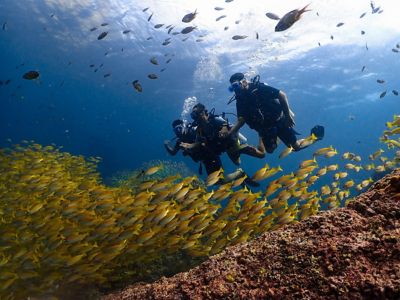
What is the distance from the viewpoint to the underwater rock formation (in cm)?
213

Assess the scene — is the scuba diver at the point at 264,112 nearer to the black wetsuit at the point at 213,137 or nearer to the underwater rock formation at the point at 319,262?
the black wetsuit at the point at 213,137

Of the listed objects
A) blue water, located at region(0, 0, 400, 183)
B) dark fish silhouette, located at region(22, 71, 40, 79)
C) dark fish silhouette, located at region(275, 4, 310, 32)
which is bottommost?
blue water, located at region(0, 0, 400, 183)

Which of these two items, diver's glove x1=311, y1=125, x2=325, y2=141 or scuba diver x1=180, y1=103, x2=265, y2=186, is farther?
diver's glove x1=311, y1=125, x2=325, y2=141

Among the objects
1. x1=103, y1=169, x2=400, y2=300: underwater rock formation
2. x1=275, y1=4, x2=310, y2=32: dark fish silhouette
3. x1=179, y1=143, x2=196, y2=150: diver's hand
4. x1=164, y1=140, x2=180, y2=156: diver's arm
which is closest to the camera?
x1=103, y1=169, x2=400, y2=300: underwater rock formation

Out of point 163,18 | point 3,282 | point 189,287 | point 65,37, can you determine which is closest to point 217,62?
point 163,18

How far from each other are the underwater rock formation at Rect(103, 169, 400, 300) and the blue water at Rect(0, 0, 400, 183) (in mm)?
19545

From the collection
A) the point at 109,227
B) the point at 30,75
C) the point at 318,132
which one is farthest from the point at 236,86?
the point at 30,75

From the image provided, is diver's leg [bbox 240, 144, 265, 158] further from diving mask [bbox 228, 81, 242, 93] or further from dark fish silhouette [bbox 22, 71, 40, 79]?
dark fish silhouette [bbox 22, 71, 40, 79]

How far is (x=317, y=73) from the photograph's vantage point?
35.5 m

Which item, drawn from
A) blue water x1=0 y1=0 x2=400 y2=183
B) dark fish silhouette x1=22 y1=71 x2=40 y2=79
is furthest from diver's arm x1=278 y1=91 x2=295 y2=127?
blue water x1=0 y1=0 x2=400 y2=183

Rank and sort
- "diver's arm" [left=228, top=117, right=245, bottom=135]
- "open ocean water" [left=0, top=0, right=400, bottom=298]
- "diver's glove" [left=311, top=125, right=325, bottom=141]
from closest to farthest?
"diver's arm" [left=228, top=117, right=245, bottom=135] → "diver's glove" [left=311, top=125, right=325, bottom=141] → "open ocean water" [left=0, top=0, right=400, bottom=298]

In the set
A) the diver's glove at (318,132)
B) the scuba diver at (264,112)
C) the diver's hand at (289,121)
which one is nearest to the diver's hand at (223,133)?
the scuba diver at (264,112)

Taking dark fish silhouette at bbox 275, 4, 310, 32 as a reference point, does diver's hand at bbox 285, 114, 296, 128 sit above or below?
below

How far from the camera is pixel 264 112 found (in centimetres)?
906
